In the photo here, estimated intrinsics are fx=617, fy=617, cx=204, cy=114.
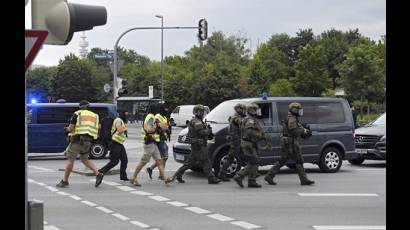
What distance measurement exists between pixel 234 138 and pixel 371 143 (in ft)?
18.3

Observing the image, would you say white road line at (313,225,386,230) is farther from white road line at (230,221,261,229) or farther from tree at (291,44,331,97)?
tree at (291,44,331,97)

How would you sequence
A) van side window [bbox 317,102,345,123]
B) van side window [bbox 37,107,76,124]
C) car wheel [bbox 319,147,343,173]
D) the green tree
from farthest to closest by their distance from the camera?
the green tree → van side window [bbox 37,107,76,124] → van side window [bbox 317,102,345,123] → car wheel [bbox 319,147,343,173]

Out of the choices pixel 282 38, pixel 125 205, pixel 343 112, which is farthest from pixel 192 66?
pixel 125 205

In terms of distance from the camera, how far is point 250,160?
11961 millimetres

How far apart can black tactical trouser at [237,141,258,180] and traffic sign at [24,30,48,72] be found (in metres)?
8.51

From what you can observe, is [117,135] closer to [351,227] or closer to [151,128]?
[151,128]

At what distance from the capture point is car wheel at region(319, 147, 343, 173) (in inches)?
582

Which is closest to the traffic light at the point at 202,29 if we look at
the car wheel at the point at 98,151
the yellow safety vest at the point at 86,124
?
the car wheel at the point at 98,151

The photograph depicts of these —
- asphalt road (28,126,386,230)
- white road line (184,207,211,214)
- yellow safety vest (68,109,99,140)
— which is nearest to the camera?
asphalt road (28,126,386,230)

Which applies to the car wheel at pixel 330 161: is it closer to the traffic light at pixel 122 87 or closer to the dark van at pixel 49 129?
the dark van at pixel 49 129

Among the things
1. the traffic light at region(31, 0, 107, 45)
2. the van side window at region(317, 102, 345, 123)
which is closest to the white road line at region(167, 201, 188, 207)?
the traffic light at region(31, 0, 107, 45)

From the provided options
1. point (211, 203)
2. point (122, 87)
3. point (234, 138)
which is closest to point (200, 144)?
point (234, 138)
